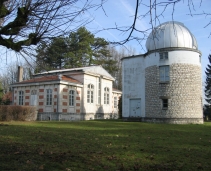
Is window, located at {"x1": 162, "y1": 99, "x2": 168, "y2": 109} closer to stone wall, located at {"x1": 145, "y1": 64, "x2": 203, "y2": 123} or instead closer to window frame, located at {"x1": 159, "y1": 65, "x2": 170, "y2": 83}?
stone wall, located at {"x1": 145, "y1": 64, "x2": 203, "y2": 123}

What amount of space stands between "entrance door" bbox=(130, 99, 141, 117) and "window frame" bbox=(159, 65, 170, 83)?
3.92 m

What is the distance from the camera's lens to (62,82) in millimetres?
27516

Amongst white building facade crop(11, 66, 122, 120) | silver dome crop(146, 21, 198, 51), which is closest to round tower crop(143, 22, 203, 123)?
silver dome crop(146, 21, 198, 51)

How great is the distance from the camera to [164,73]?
25031 millimetres

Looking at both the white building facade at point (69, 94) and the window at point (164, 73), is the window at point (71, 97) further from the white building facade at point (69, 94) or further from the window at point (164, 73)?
the window at point (164, 73)

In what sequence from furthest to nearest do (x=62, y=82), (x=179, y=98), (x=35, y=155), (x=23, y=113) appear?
(x=62, y=82)
(x=179, y=98)
(x=23, y=113)
(x=35, y=155)

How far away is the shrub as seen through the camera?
20.0m

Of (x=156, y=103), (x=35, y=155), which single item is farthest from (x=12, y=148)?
(x=156, y=103)

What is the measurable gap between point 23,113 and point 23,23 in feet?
54.9

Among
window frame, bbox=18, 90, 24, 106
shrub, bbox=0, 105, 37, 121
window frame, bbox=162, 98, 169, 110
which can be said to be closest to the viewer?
shrub, bbox=0, 105, 37, 121

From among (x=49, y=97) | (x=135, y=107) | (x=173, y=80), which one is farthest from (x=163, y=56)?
(x=49, y=97)

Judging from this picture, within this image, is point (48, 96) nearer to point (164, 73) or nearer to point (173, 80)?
point (164, 73)

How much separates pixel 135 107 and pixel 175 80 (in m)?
5.64

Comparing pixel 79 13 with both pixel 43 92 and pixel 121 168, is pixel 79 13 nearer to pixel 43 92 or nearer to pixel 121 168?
pixel 121 168
